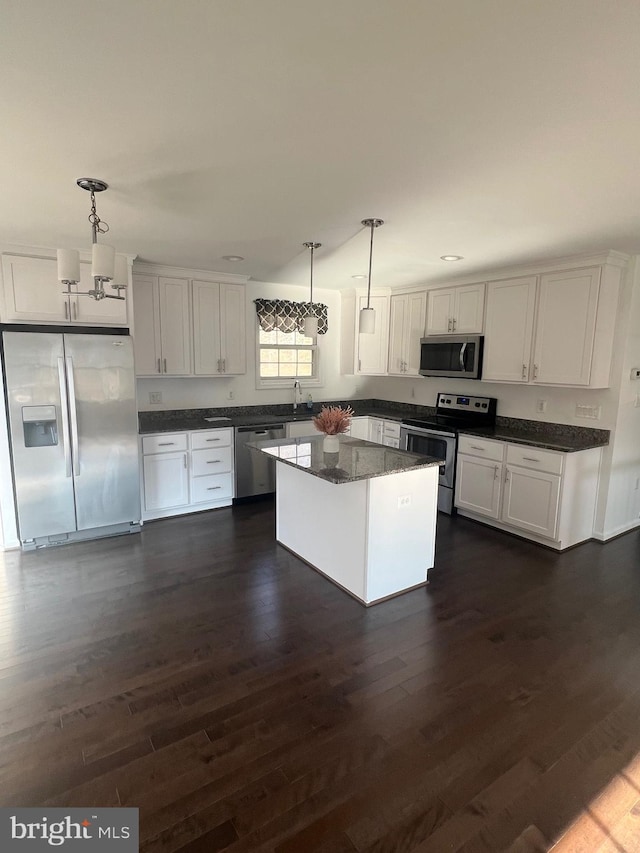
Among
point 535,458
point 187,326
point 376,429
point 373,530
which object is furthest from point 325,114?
point 376,429

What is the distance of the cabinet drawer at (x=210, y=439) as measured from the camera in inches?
179

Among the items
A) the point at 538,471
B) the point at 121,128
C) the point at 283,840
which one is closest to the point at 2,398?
the point at 121,128

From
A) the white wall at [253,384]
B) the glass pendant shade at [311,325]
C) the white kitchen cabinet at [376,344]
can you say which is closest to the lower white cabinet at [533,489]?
the white kitchen cabinet at [376,344]

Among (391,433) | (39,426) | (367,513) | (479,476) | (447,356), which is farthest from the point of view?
(391,433)

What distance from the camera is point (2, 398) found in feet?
11.6

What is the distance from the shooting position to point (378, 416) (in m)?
5.60

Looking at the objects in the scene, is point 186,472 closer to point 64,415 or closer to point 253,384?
point 64,415

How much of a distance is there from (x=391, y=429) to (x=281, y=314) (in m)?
1.93

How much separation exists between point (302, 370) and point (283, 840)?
4.93 m

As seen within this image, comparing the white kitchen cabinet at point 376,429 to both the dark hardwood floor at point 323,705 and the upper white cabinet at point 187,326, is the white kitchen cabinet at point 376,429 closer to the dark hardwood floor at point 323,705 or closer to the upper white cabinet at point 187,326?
the upper white cabinet at point 187,326

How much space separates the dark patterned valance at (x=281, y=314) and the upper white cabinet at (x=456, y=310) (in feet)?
4.40

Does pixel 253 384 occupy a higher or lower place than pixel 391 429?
higher

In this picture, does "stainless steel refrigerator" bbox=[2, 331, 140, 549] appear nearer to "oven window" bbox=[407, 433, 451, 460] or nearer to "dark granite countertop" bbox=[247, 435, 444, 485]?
"dark granite countertop" bbox=[247, 435, 444, 485]

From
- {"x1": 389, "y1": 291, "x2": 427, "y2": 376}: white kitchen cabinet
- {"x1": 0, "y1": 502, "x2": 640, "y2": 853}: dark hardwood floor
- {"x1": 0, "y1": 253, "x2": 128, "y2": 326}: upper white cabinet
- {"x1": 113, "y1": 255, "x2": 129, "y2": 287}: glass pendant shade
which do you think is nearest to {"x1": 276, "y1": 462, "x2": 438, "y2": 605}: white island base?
{"x1": 0, "y1": 502, "x2": 640, "y2": 853}: dark hardwood floor
